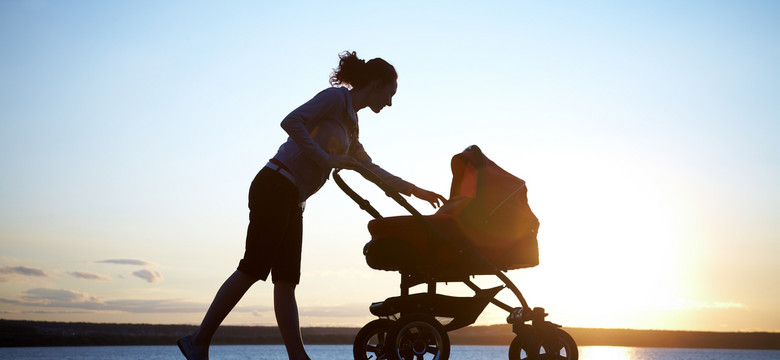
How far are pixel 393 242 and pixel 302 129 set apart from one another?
1045 mm

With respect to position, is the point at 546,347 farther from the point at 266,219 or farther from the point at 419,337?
the point at 266,219

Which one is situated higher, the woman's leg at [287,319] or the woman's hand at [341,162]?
the woman's hand at [341,162]

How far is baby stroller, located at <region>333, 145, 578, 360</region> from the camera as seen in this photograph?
4.93m

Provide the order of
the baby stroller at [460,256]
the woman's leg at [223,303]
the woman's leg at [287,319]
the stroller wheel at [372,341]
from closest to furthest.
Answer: the woman's leg at [223,303] < the woman's leg at [287,319] < the stroller wheel at [372,341] < the baby stroller at [460,256]

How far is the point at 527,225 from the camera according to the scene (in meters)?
5.22

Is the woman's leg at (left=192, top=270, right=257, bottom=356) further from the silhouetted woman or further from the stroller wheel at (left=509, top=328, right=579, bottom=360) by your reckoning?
the stroller wheel at (left=509, top=328, right=579, bottom=360)

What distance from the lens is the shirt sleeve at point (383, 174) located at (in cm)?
521

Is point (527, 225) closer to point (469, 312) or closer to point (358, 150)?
point (469, 312)

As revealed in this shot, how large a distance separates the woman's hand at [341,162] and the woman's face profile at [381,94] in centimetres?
43

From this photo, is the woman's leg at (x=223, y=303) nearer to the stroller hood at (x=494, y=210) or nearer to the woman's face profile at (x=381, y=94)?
the woman's face profile at (x=381, y=94)

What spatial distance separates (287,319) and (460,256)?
1217 mm

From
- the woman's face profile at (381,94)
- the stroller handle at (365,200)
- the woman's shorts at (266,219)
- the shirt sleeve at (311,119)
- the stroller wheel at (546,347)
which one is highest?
the woman's face profile at (381,94)

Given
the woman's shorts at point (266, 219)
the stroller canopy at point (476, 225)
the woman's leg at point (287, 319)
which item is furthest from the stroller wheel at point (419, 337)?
the woman's shorts at point (266, 219)

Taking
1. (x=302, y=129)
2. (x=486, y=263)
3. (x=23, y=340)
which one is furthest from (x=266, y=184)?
(x=23, y=340)
